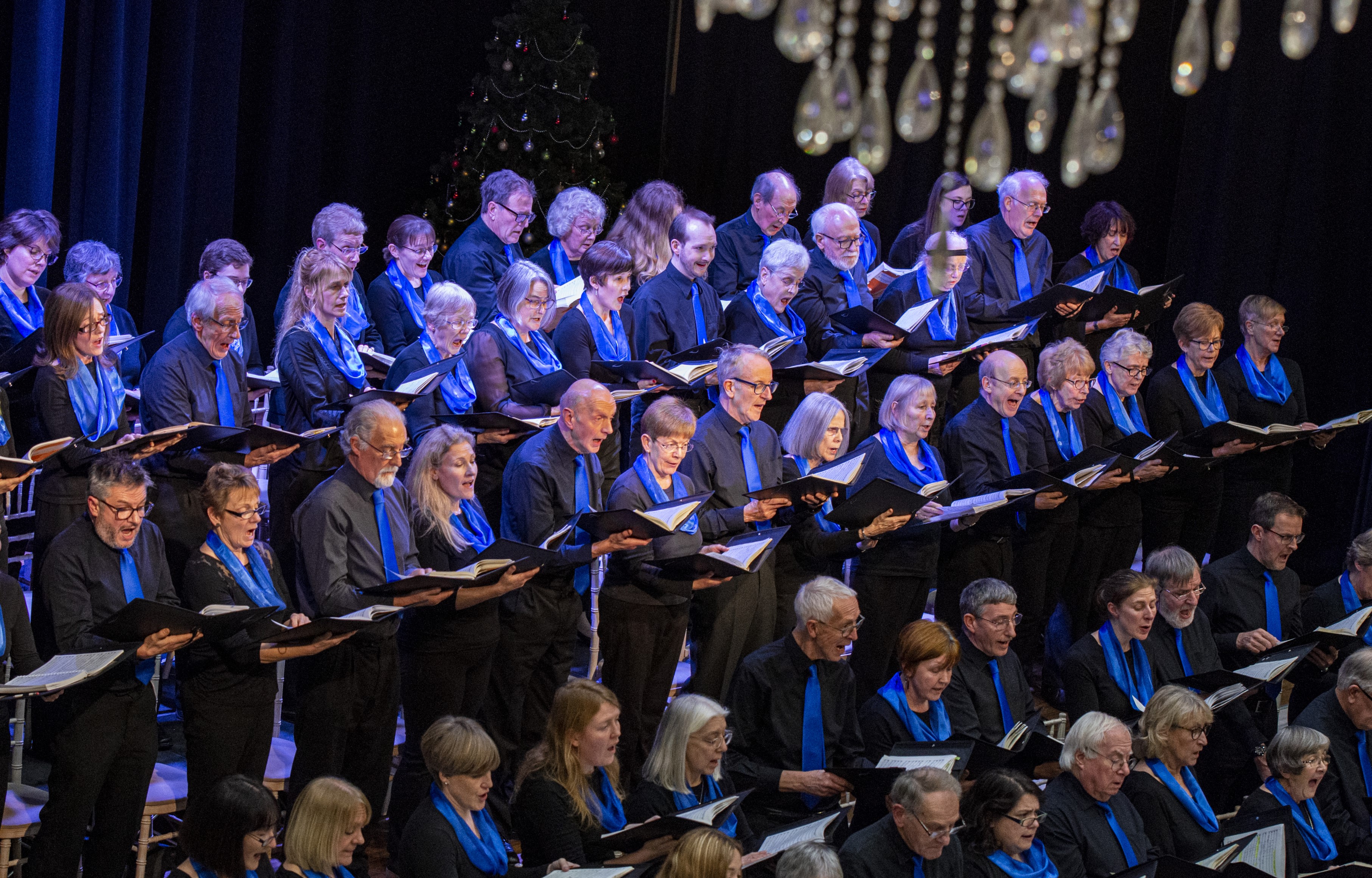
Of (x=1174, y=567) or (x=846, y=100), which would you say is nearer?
(x=846, y=100)

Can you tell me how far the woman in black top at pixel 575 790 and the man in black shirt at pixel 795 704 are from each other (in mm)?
685

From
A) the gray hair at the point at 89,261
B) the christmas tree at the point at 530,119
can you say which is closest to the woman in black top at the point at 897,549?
the gray hair at the point at 89,261

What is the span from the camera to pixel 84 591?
414cm

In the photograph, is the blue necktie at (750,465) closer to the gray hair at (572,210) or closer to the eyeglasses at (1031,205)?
the gray hair at (572,210)

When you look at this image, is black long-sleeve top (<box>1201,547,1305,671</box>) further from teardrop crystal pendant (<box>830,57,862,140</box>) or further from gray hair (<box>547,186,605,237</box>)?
Result: gray hair (<box>547,186,605,237</box>)

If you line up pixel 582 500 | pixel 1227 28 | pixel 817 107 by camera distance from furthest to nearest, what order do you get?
1. pixel 817 107
2. pixel 1227 28
3. pixel 582 500

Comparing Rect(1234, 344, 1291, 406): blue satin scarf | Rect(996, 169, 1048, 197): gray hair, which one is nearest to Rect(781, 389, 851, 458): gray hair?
Rect(996, 169, 1048, 197): gray hair

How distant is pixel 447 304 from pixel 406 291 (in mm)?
1082

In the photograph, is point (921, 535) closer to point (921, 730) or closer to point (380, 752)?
point (921, 730)

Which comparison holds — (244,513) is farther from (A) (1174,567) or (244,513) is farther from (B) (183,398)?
(A) (1174,567)

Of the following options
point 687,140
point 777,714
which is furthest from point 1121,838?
point 687,140

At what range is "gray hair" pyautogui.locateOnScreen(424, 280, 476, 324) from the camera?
18.9ft

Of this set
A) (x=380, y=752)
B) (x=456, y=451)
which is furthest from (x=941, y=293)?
(x=380, y=752)

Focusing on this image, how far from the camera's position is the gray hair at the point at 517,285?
5738mm
